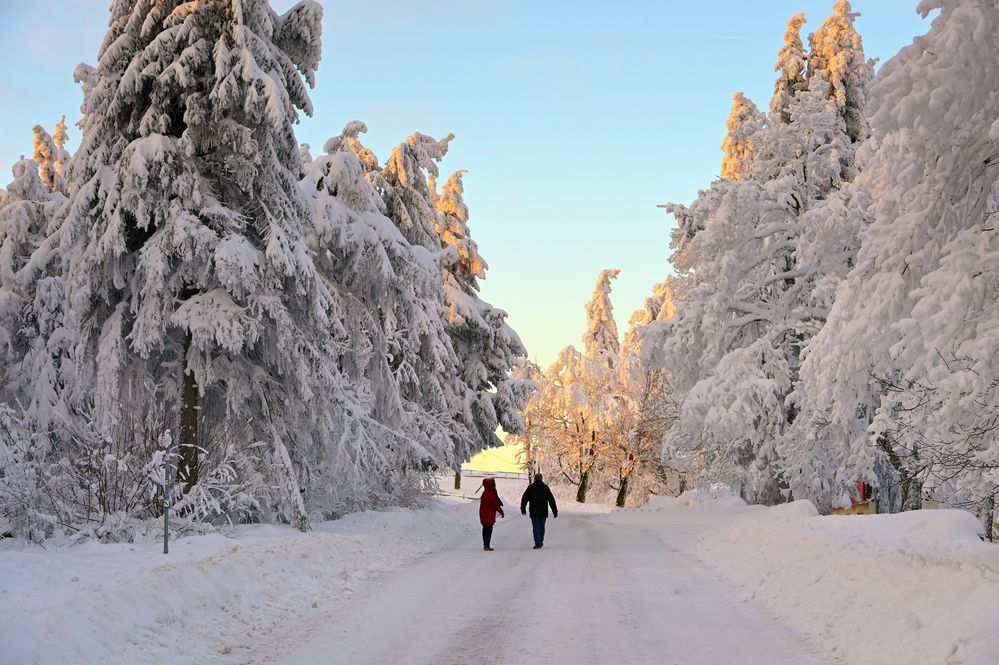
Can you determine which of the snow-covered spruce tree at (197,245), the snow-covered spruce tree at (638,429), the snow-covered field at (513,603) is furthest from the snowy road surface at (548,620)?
the snow-covered spruce tree at (638,429)

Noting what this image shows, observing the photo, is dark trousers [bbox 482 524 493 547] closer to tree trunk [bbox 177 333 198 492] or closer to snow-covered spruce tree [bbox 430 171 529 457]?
tree trunk [bbox 177 333 198 492]

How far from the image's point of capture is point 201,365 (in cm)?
1428

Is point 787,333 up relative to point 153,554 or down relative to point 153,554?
up

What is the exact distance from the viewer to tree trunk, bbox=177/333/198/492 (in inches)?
549

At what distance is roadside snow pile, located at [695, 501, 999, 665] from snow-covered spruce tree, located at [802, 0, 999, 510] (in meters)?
1.37

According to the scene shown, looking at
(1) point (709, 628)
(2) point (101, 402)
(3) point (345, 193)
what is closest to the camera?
(1) point (709, 628)

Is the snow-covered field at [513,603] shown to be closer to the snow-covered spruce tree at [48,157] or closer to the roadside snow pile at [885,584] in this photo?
the roadside snow pile at [885,584]

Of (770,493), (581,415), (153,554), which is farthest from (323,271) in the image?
(581,415)

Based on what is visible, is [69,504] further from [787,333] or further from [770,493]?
[770,493]

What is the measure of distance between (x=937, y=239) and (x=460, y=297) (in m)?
23.8

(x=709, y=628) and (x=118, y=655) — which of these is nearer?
(x=118, y=655)

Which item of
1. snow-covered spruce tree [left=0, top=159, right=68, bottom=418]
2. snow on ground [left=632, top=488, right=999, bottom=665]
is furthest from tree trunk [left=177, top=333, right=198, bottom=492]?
snow on ground [left=632, top=488, right=999, bottom=665]

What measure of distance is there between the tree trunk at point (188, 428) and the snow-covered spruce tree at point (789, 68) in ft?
66.7

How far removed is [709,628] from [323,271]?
14.7 metres
